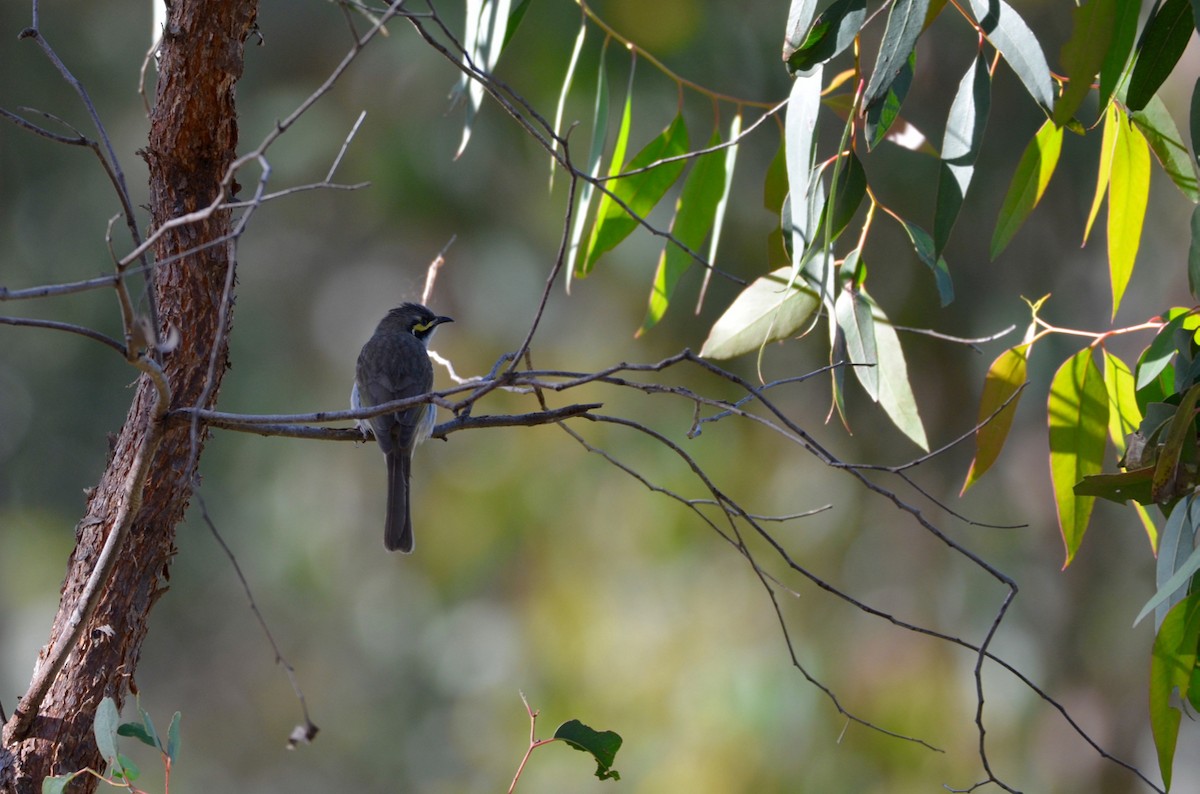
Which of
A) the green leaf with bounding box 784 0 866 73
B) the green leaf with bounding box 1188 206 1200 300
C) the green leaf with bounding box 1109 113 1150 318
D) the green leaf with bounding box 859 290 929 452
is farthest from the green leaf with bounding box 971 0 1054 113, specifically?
the green leaf with bounding box 859 290 929 452

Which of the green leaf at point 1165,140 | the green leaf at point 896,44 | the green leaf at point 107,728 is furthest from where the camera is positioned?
the green leaf at point 1165,140

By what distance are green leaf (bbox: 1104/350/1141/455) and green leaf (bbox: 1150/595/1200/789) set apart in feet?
2.49

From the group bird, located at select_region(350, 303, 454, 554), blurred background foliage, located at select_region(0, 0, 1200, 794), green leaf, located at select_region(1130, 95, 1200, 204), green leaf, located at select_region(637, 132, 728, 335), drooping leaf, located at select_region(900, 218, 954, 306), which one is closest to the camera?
drooping leaf, located at select_region(900, 218, 954, 306)

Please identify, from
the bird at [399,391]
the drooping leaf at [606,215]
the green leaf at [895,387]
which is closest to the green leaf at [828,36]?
the green leaf at [895,387]

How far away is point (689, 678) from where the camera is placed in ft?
25.6

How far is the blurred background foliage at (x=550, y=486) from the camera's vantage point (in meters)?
7.44

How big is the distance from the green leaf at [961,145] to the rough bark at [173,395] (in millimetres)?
1479

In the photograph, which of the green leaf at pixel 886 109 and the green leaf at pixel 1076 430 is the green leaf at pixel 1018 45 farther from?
the green leaf at pixel 1076 430

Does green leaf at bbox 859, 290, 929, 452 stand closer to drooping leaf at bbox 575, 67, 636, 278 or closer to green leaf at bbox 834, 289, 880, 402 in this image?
green leaf at bbox 834, 289, 880, 402

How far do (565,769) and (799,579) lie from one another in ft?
7.55

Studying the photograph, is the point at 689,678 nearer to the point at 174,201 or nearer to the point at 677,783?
the point at 677,783

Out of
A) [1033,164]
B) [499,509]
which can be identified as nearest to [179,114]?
[1033,164]

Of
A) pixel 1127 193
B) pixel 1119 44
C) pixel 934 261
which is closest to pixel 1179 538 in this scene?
pixel 934 261

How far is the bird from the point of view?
13.8 ft
